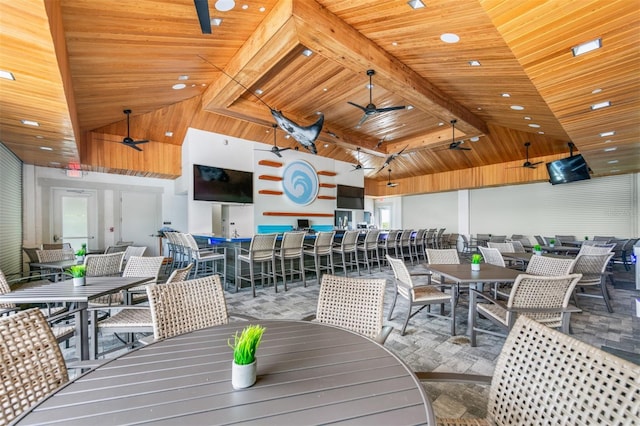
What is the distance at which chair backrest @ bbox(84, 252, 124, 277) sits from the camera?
3443 mm

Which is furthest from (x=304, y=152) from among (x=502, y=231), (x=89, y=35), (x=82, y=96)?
(x=502, y=231)

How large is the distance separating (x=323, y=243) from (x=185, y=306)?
401 cm

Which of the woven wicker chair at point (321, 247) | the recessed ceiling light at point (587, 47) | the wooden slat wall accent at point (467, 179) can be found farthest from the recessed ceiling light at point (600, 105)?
the wooden slat wall accent at point (467, 179)

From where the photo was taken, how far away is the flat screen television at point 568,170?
25.6ft

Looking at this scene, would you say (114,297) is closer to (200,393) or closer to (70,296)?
(70,296)

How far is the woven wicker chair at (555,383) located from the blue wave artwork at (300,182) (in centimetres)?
837

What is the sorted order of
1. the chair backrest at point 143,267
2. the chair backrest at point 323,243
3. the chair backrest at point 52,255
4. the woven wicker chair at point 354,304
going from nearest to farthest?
the woven wicker chair at point 354,304 < the chair backrest at point 143,267 < the chair backrest at point 52,255 < the chair backrest at point 323,243

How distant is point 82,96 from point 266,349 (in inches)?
218

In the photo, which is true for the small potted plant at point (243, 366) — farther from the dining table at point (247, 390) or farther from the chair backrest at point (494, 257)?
the chair backrest at point (494, 257)

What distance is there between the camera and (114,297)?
3.13 meters

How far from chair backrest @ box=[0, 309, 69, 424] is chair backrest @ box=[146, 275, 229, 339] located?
0.44 meters

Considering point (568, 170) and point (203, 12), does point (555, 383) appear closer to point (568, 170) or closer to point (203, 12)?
point (203, 12)

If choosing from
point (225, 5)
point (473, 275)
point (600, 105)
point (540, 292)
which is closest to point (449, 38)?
point (600, 105)

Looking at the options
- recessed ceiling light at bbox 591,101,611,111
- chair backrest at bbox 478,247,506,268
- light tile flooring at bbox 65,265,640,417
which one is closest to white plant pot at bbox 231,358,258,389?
light tile flooring at bbox 65,265,640,417
